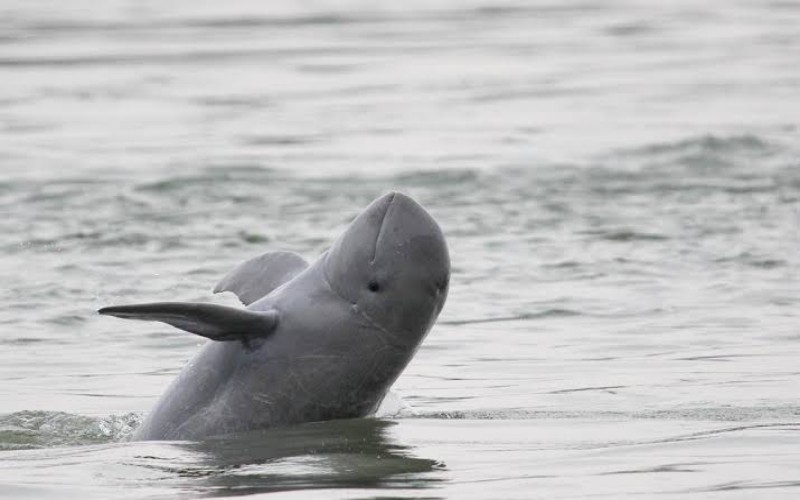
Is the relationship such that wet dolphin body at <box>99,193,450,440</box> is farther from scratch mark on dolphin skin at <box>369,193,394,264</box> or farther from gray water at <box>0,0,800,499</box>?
gray water at <box>0,0,800,499</box>

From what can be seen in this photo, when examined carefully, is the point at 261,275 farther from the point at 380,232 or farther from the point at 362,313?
the point at 380,232

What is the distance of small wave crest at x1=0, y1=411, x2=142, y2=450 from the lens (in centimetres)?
986

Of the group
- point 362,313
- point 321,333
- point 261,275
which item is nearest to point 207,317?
point 321,333

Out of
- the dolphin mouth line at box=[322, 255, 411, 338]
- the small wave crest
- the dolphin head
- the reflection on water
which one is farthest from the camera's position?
the small wave crest

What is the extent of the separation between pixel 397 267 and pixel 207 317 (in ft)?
2.78

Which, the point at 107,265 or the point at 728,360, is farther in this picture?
the point at 107,265

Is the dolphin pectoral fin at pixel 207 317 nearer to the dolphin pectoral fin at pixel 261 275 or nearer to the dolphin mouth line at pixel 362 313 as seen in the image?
the dolphin mouth line at pixel 362 313

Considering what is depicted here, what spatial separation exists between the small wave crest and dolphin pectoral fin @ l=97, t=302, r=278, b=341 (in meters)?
1.27

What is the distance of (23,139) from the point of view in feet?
71.6

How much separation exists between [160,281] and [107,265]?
937 millimetres

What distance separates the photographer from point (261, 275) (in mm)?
9773

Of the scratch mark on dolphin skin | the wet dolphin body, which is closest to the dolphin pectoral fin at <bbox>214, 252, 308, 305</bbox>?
the wet dolphin body

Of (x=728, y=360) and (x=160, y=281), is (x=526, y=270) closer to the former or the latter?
(x=160, y=281)

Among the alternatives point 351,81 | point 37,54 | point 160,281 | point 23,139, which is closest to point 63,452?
point 160,281
